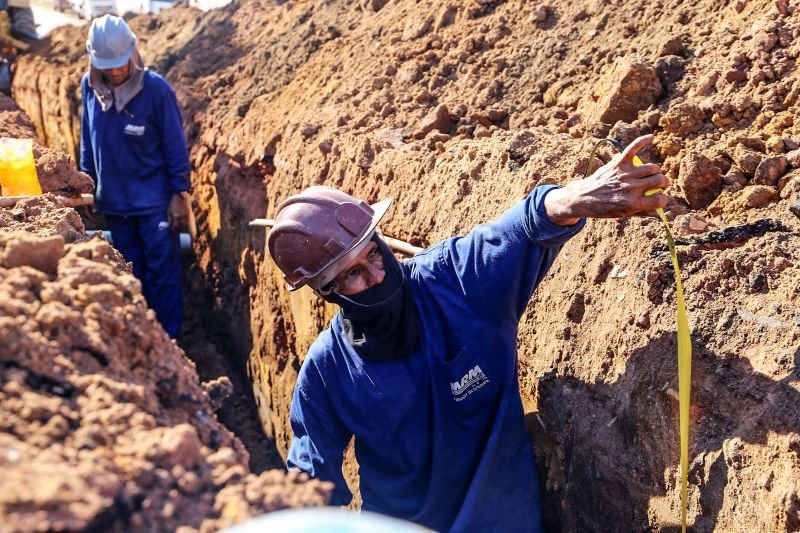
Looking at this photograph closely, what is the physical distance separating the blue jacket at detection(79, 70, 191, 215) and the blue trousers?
0.49ft

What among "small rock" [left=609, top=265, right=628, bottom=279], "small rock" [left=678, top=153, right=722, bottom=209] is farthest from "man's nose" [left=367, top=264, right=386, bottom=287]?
"small rock" [left=678, top=153, right=722, bottom=209]

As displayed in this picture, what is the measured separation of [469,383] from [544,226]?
72cm

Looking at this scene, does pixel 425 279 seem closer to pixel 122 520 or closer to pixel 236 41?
pixel 122 520

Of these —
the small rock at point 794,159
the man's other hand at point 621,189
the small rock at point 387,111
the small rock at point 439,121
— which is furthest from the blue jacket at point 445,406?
the small rock at point 387,111

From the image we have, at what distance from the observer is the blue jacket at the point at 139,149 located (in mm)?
6145

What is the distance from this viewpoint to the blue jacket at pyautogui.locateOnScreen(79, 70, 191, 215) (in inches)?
242

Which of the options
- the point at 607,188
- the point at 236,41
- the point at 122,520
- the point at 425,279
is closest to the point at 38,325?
the point at 122,520

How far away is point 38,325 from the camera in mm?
1990

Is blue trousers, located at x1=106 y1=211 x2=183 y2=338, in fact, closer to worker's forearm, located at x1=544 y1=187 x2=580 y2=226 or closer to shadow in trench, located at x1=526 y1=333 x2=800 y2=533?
shadow in trench, located at x1=526 y1=333 x2=800 y2=533

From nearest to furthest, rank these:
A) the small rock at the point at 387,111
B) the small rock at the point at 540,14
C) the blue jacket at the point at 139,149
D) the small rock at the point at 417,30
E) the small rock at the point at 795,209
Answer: the small rock at the point at 795,209 < the small rock at the point at 540,14 < the small rock at the point at 387,111 < the small rock at the point at 417,30 < the blue jacket at the point at 139,149

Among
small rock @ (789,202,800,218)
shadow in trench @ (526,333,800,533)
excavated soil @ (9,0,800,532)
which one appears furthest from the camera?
small rock @ (789,202,800,218)

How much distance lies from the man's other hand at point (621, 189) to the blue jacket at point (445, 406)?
0.42 m

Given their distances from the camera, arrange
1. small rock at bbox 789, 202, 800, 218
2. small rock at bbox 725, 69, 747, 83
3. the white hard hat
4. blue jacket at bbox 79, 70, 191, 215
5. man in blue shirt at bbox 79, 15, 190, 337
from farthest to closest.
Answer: blue jacket at bbox 79, 70, 191, 215, man in blue shirt at bbox 79, 15, 190, 337, the white hard hat, small rock at bbox 725, 69, 747, 83, small rock at bbox 789, 202, 800, 218

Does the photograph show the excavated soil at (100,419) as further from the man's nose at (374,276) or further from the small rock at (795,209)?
the small rock at (795,209)
